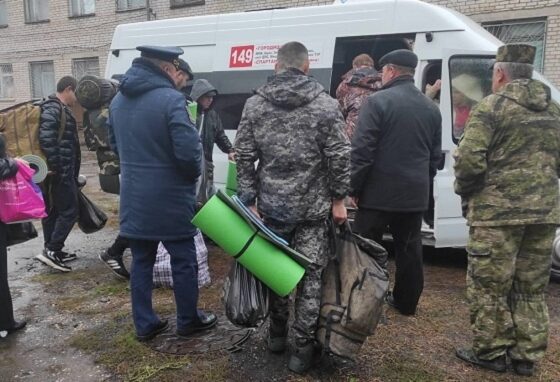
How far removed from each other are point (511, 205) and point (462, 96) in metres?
2.14

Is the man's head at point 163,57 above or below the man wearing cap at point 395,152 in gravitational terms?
above

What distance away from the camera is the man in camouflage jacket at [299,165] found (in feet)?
9.89

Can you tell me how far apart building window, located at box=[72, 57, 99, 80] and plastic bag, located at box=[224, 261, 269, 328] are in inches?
612

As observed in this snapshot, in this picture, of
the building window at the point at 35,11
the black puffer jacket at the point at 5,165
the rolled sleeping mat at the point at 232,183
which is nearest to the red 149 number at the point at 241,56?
the rolled sleeping mat at the point at 232,183

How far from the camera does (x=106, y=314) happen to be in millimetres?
4168

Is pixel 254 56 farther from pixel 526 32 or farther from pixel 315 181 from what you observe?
pixel 526 32

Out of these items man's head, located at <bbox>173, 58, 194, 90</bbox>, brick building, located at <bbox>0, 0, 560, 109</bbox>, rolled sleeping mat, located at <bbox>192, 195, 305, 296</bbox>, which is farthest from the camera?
brick building, located at <bbox>0, 0, 560, 109</bbox>

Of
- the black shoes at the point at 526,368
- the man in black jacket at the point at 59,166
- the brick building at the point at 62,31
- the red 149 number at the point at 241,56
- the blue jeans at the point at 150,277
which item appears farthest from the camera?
the brick building at the point at 62,31

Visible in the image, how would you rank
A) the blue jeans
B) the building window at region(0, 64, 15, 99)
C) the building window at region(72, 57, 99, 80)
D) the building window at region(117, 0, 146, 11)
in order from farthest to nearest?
the building window at region(0, 64, 15, 99)
the building window at region(72, 57, 99, 80)
the building window at region(117, 0, 146, 11)
the blue jeans

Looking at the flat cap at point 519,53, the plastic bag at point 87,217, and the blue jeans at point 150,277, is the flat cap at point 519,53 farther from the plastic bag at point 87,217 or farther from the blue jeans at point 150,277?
the plastic bag at point 87,217

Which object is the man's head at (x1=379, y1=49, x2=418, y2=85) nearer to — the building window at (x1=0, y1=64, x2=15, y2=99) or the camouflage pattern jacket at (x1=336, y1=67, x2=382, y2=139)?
the camouflage pattern jacket at (x1=336, y1=67, x2=382, y2=139)

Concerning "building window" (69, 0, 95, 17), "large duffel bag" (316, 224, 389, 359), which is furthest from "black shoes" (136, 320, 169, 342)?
"building window" (69, 0, 95, 17)

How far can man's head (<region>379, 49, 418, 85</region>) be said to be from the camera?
370 centimetres

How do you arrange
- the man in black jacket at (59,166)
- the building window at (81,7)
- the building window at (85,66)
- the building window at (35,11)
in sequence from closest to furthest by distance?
the man in black jacket at (59,166), the building window at (81,7), the building window at (85,66), the building window at (35,11)
